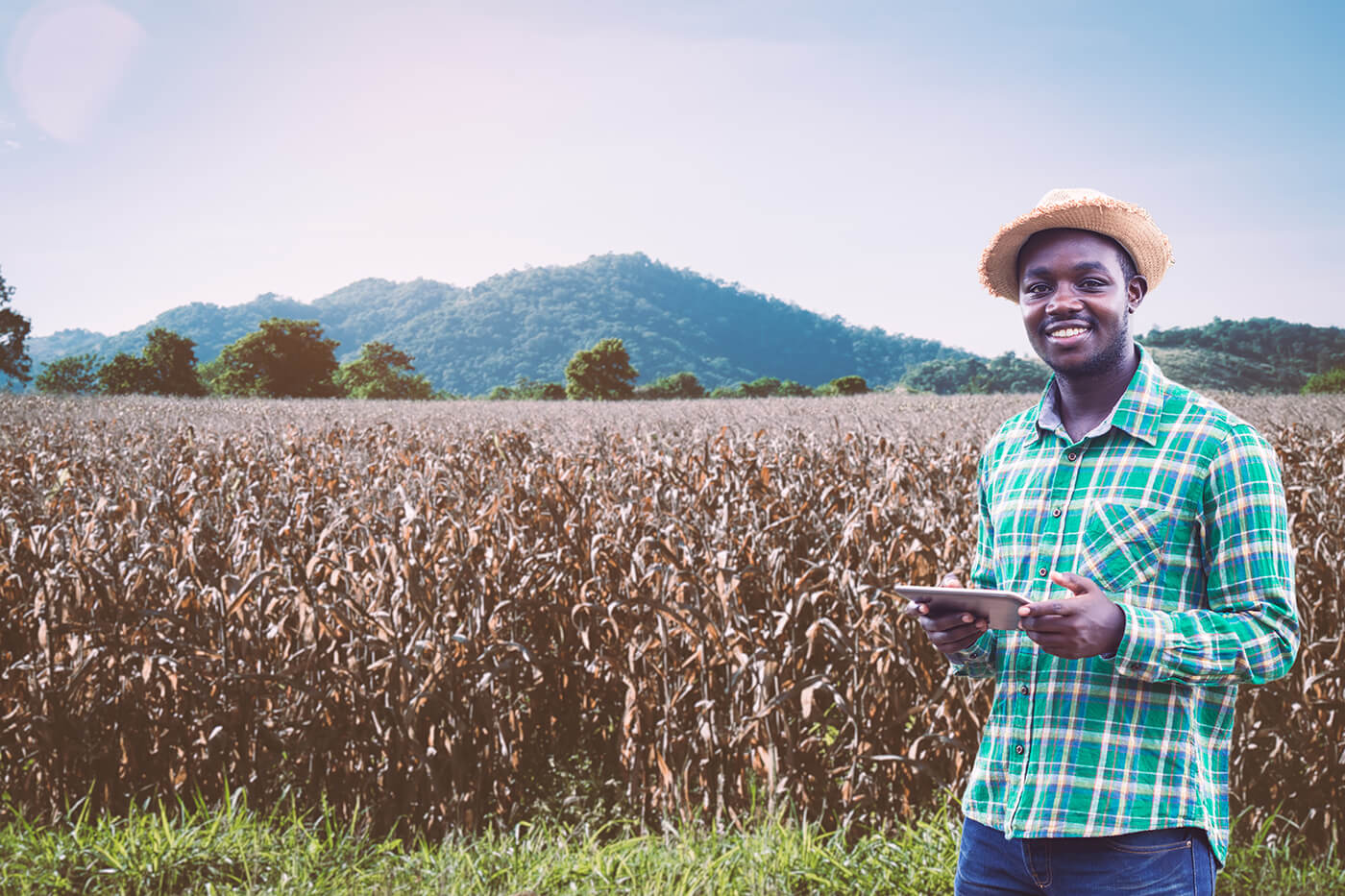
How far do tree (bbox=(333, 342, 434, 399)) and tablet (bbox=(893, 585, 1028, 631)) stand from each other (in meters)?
90.8

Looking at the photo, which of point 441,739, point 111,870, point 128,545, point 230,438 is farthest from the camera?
point 230,438

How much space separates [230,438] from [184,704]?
9.02 metres

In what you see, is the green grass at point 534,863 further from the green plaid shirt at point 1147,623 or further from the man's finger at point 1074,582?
the man's finger at point 1074,582

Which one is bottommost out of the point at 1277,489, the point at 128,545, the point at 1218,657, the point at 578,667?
the point at 578,667

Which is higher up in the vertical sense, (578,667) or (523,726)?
(578,667)

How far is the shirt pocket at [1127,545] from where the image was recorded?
153 cm

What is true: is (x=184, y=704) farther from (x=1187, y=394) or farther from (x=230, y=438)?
(x=230, y=438)

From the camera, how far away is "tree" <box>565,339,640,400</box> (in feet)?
280

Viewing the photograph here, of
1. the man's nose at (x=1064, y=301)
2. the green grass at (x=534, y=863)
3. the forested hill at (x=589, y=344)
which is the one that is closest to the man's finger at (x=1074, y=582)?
the man's nose at (x=1064, y=301)

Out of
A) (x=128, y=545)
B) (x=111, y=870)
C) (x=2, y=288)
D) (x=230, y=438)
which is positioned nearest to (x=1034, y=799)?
(x=111, y=870)

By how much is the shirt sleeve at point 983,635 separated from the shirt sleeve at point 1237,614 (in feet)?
1.03

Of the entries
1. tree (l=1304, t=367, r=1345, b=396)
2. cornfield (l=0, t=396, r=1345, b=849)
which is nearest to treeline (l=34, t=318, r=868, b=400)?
tree (l=1304, t=367, r=1345, b=396)

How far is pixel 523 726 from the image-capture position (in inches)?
164

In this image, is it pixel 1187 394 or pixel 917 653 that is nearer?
pixel 1187 394
